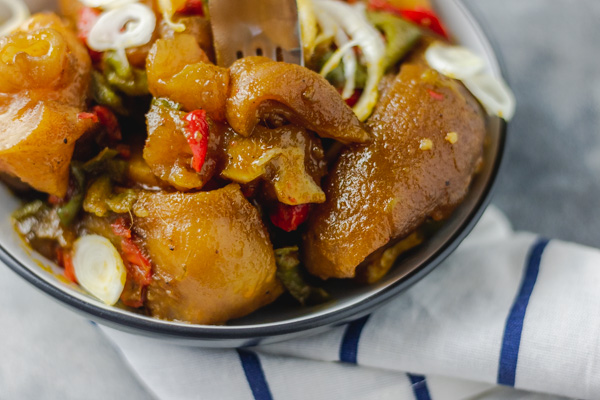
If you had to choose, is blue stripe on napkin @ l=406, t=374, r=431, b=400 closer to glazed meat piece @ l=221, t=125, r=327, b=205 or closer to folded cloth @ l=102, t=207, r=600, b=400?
folded cloth @ l=102, t=207, r=600, b=400

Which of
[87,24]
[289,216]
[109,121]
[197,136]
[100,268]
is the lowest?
[100,268]

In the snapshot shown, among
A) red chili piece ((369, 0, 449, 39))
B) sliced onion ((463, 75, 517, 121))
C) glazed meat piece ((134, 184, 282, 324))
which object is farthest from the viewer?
red chili piece ((369, 0, 449, 39))

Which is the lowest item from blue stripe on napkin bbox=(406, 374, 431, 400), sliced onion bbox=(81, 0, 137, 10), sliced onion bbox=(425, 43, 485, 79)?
blue stripe on napkin bbox=(406, 374, 431, 400)

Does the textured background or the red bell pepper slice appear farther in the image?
the textured background

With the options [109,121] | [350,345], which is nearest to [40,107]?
[109,121]

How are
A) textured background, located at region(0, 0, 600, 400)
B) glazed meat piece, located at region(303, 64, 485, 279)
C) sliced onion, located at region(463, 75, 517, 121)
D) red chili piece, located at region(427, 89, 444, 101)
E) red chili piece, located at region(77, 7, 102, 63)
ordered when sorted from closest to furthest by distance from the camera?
glazed meat piece, located at region(303, 64, 485, 279)
red chili piece, located at region(427, 89, 444, 101)
red chili piece, located at region(77, 7, 102, 63)
sliced onion, located at region(463, 75, 517, 121)
textured background, located at region(0, 0, 600, 400)

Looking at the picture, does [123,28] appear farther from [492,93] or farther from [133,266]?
[492,93]

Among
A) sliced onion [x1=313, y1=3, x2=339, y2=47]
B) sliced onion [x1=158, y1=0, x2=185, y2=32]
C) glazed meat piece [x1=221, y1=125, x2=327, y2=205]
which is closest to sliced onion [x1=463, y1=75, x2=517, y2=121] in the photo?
sliced onion [x1=313, y1=3, x2=339, y2=47]

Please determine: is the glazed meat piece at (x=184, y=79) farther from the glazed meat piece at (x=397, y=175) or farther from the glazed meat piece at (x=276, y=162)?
the glazed meat piece at (x=397, y=175)
